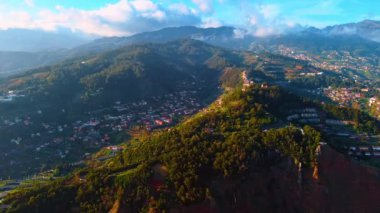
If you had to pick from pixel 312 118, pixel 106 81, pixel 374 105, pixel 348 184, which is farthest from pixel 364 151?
pixel 106 81

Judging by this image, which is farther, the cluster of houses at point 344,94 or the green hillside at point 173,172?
the cluster of houses at point 344,94

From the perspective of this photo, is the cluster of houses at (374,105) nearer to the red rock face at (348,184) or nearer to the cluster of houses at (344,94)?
A: the cluster of houses at (344,94)

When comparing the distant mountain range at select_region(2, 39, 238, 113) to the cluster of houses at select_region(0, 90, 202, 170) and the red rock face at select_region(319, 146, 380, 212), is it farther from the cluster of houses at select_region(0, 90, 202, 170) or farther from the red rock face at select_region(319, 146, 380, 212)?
the red rock face at select_region(319, 146, 380, 212)

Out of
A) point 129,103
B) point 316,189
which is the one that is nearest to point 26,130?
point 129,103

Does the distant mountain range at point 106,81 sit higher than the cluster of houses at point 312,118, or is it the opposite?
the cluster of houses at point 312,118

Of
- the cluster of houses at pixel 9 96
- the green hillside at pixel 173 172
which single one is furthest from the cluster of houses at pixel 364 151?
the cluster of houses at pixel 9 96

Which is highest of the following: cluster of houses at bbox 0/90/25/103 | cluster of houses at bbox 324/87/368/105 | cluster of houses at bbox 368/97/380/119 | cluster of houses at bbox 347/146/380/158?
cluster of houses at bbox 347/146/380/158

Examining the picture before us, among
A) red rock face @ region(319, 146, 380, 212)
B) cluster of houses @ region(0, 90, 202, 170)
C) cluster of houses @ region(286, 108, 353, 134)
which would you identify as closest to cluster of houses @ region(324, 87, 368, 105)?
cluster of houses @ region(0, 90, 202, 170)

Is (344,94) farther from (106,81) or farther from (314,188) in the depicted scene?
(314,188)

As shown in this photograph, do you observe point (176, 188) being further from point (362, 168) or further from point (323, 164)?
point (362, 168)
